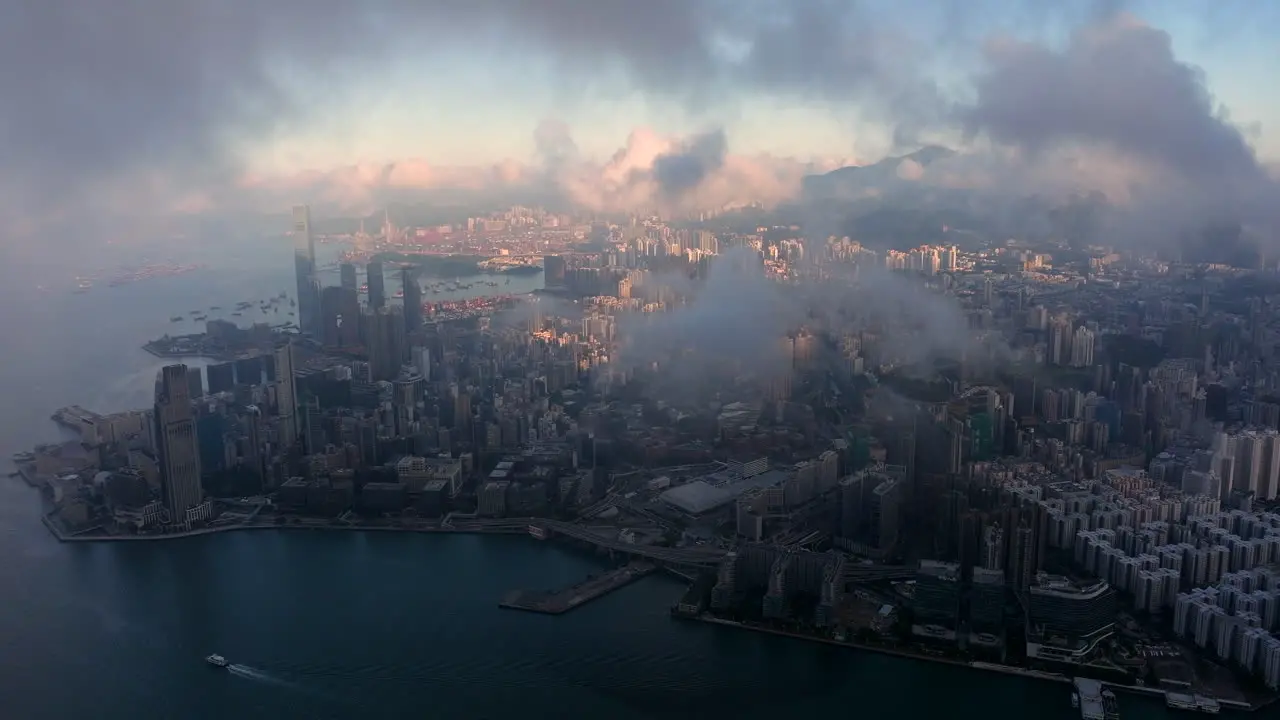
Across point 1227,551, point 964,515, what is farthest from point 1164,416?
point 964,515

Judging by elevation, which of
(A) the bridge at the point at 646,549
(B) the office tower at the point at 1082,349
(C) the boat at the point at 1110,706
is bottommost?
(C) the boat at the point at 1110,706

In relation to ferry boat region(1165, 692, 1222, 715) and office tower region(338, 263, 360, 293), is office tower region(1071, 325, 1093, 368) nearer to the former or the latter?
ferry boat region(1165, 692, 1222, 715)

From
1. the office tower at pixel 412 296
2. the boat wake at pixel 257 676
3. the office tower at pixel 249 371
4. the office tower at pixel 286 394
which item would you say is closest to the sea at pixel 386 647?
the boat wake at pixel 257 676

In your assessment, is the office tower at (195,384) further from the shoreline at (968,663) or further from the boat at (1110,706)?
the boat at (1110,706)

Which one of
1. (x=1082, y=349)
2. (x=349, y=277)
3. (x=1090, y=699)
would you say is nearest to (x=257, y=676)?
(x=1090, y=699)

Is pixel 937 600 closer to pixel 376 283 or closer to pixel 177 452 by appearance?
pixel 177 452
